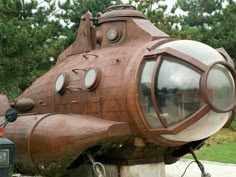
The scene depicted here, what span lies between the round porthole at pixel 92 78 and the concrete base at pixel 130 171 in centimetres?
144

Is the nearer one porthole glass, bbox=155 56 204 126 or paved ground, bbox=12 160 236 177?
porthole glass, bbox=155 56 204 126

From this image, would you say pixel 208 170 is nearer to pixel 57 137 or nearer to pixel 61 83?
pixel 61 83

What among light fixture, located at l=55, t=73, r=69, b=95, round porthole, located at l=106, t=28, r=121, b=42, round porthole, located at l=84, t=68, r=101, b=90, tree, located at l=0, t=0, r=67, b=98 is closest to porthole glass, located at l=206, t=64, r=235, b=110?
round porthole, located at l=84, t=68, r=101, b=90

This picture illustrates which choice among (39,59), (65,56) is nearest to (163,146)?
(65,56)

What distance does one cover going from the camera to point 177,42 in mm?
7594

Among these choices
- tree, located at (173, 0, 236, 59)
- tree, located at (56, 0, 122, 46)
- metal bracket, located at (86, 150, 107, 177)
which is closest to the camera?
metal bracket, located at (86, 150, 107, 177)

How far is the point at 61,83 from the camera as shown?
28.2ft

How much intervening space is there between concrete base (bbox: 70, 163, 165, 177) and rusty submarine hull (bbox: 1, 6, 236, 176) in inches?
4.1

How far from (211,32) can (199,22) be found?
235 inches

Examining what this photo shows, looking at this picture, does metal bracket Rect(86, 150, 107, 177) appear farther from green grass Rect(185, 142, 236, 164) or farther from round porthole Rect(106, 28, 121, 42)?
green grass Rect(185, 142, 236, 164)

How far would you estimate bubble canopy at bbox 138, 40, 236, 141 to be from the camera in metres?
6.91

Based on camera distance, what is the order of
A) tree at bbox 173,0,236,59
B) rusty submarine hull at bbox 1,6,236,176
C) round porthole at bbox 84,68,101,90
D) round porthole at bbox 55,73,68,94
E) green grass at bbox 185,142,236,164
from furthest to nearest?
tree at bbox 173,0,236,59 < green grass at bbox 185,142,236,164 < round porthole at bbox 55,73,68,94 < round porthole at bbox 84,68,101,90 < rusty submarine hull at bbox 1,6,236,176

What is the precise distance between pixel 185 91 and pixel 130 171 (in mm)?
1866

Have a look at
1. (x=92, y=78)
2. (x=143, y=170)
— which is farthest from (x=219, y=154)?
(x=92, y=78)
